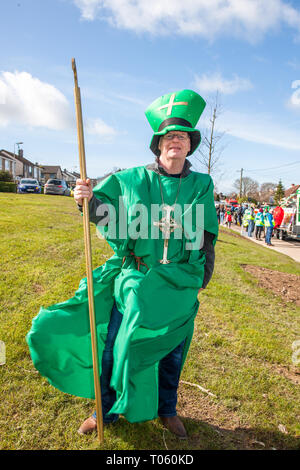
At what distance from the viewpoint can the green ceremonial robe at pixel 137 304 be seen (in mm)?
2215

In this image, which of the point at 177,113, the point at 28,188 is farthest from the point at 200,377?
the point at 28,188

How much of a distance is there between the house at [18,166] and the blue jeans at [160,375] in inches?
2503

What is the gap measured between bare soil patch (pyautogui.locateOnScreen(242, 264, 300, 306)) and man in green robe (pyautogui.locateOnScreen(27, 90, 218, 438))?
181 inches

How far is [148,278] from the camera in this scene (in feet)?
7.45

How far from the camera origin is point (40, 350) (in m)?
2.33

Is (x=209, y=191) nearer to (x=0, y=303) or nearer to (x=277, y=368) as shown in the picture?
(x=277, y=368)

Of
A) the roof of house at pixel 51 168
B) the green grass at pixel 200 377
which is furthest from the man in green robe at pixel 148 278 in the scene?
the roof of house at pixel 51 168

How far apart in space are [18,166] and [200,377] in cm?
7508

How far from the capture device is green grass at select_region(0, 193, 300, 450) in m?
2.55

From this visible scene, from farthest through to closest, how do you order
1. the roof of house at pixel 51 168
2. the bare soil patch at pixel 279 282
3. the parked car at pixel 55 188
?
the roof of house at pixel 51 168
the parked car at pixel 55 188
the bare soil patch at pixel 279 282

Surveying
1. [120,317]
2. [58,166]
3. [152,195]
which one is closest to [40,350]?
[120,317]

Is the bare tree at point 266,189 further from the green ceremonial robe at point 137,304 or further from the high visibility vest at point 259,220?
the green ceremonial robe at point 137,304

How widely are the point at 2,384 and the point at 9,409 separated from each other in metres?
0.30

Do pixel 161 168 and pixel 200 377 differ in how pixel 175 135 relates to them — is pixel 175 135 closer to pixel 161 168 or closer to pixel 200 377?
pixel 161 168
